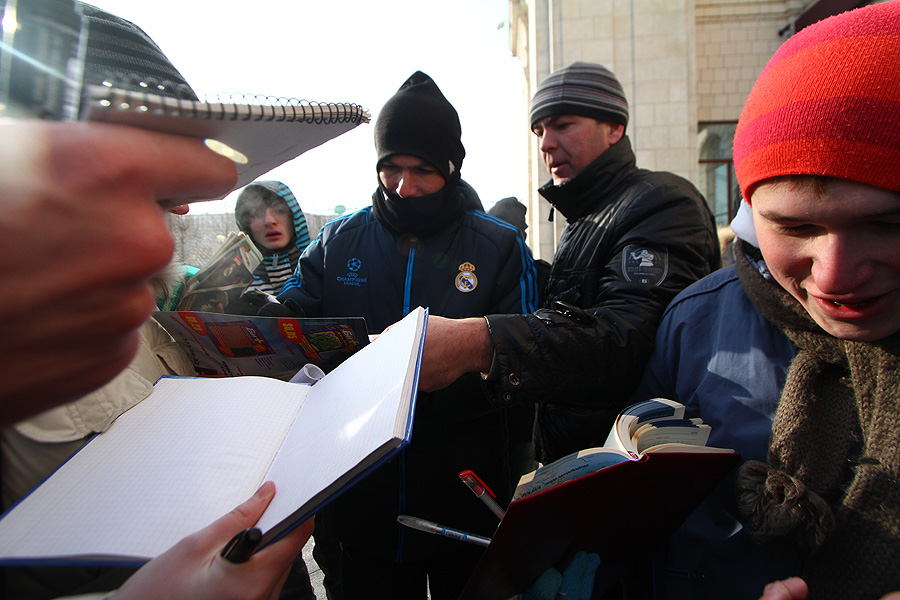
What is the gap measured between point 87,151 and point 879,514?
1293 millimetres

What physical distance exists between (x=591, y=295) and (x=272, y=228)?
8.49ft

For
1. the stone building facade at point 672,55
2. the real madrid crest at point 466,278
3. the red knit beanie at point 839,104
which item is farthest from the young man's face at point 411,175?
the stone building facade at point 672,55

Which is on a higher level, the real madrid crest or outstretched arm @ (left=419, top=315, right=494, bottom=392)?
the real madrid crest

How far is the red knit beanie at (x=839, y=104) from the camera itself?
0.79m

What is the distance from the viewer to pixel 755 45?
8812 mm

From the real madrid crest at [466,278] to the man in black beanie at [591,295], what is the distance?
339 millimetres

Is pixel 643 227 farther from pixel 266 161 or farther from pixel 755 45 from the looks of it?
pixel 755 45

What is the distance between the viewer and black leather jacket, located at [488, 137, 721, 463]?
1328mm

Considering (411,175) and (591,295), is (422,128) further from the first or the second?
(591,295)

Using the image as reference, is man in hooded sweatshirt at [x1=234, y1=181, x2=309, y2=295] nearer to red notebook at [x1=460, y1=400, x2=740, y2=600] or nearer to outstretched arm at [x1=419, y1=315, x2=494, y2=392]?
outstretched arm at [x1=419, y1=315, x2=494, y2=392]

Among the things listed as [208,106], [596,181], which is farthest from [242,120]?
[596,181]

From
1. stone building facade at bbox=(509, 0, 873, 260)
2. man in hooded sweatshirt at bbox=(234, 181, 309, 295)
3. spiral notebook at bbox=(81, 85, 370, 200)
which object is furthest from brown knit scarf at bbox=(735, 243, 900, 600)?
stone building facade at bbox=(509, 0, 873, 260)

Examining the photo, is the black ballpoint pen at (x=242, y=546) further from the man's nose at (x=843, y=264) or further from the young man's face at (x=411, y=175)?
the young man's face at (x=411, y=175)

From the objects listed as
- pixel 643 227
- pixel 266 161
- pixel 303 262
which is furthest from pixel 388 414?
pixel 303 262
